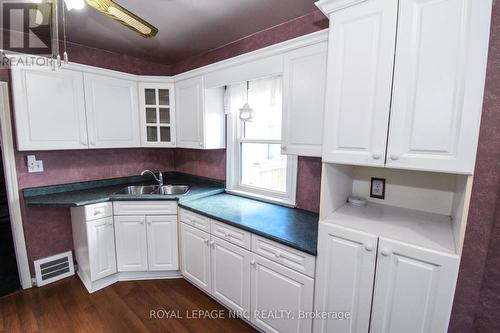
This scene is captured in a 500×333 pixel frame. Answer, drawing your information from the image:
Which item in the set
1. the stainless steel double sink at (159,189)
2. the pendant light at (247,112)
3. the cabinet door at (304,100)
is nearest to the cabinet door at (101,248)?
the stainless steel double sink at (159,189)

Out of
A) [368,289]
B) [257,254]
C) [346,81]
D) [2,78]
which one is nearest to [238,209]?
[257,254]

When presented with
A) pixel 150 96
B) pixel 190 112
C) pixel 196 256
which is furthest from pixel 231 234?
pixel 150 96

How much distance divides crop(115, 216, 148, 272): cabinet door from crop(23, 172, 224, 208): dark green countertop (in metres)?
0.24

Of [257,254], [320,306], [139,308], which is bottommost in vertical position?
[139,308]

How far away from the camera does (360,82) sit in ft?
3.91

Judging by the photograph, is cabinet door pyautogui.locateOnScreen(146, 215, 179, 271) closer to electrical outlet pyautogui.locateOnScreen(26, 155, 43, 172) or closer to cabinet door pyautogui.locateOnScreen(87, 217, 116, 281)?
cabinet door pyautogui.locateOnScreen(87, 217, 116, 281)

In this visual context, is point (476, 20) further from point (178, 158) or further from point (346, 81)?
point (178, 158)

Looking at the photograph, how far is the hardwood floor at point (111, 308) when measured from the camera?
1.83 metres

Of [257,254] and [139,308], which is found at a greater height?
[257,254]

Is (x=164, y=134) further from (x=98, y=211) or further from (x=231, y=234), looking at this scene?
(x=231, y=234)

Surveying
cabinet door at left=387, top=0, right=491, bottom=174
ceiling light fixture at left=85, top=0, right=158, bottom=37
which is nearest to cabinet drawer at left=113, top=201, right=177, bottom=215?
ceiling light fixture at left=85, top=0, right=158, bottom=37

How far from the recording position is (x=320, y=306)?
4.58 ft

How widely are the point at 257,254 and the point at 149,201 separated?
1243 millimetres

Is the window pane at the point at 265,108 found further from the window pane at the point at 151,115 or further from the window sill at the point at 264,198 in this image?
the window pane at the point at 151,115
